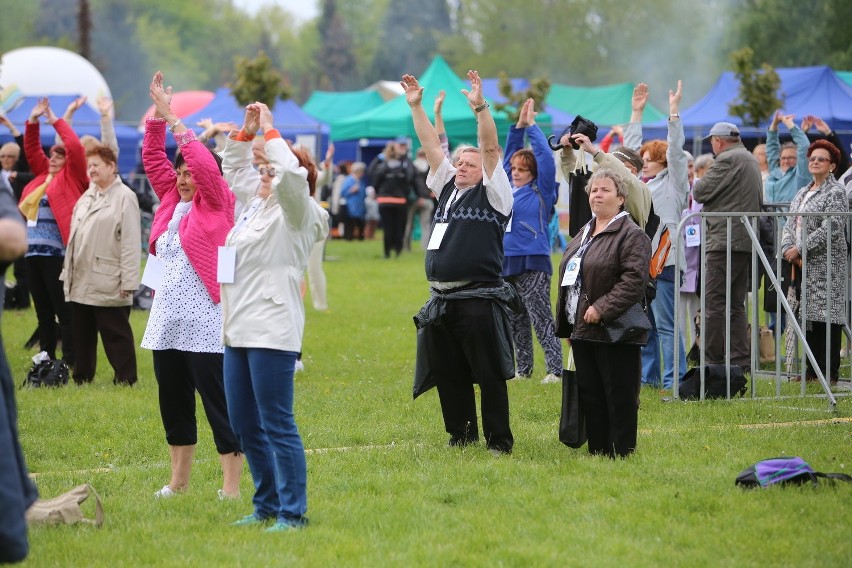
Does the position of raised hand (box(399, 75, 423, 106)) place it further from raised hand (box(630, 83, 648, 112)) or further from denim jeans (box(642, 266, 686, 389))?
denim jeans (box(642, 266, 686, 389))

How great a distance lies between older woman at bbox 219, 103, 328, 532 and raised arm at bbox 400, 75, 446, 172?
67.1 inches

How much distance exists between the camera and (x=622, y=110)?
3472cm

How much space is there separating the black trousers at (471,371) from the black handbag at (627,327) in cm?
→ 70

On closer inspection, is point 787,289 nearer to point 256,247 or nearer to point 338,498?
point 338,498

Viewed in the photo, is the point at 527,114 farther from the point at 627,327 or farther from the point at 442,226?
the point at 627,327

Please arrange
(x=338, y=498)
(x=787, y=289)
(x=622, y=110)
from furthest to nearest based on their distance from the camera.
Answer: (x=622, y=110), (x=787, y=289), (x=338, y=498)

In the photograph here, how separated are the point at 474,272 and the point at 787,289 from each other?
16.8ft

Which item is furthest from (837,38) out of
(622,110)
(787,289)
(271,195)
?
(271,195)

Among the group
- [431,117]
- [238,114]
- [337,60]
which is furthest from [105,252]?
[337,60]

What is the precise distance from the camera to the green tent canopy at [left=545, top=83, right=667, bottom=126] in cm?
3466

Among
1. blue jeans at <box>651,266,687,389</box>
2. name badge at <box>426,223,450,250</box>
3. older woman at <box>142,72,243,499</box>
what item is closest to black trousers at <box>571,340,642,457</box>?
name badge at <box>426,223,450,250</box>

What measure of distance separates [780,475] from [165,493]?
3363mm

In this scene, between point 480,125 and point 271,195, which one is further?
point 480,125

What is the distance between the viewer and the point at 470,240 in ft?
24.1
